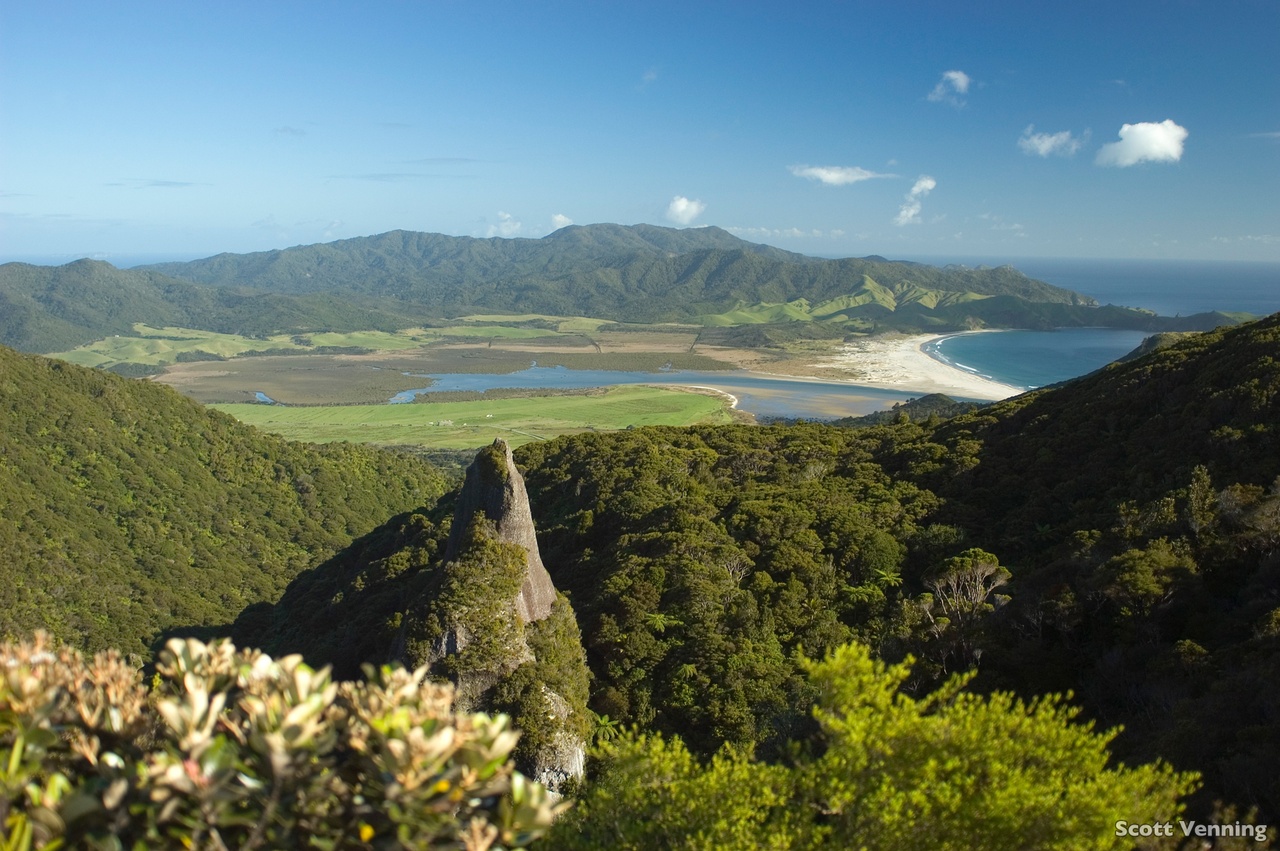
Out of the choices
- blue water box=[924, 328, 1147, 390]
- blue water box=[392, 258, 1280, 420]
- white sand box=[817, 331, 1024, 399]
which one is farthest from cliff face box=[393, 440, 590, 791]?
blue water box=[924, 328, 1147, 390]

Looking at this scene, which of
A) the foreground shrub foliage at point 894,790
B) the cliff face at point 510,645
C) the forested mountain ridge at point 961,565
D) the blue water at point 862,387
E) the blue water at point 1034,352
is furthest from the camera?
the blue water at point 1034,352

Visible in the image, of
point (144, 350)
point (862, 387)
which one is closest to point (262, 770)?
point (862, 387)

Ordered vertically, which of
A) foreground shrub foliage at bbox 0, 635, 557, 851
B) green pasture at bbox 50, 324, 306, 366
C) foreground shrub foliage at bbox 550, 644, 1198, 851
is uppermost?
green pasture at bbox 50, 324, 306, 366

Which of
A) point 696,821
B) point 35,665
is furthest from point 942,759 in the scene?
point 35,665

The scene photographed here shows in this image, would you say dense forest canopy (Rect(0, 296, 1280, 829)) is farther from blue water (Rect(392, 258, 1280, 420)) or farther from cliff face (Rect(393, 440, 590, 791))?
blue water (Rect(392, 258, 1280, 420))

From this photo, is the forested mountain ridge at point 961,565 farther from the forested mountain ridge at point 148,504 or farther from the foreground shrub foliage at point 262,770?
the forested mountain ridge at point 148,504

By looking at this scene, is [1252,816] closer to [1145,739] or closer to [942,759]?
[942,759]

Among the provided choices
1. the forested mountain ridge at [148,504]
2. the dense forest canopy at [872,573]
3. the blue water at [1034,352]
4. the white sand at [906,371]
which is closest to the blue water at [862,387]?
the blue water at [1034,352]
